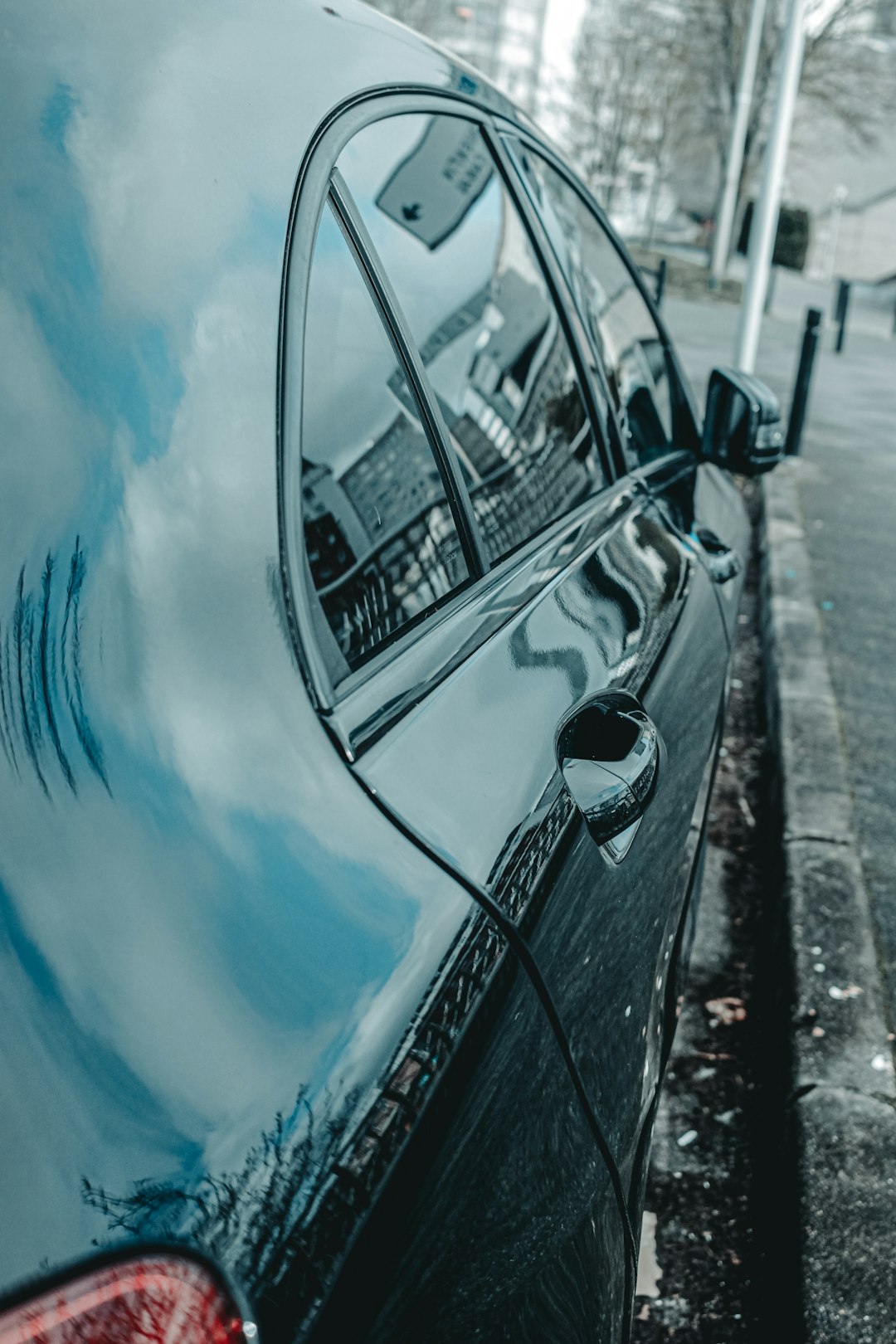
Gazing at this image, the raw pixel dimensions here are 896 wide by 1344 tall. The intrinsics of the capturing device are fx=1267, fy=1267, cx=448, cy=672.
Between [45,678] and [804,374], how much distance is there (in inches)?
328

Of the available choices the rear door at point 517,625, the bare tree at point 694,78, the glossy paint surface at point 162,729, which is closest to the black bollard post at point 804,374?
the rear door at point 517,625

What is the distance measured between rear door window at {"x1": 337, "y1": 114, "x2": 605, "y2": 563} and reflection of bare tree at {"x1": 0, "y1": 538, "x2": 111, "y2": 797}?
0.66 m

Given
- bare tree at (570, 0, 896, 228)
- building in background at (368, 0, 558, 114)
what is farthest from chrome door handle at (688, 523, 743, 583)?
building in background at (368, 0, 558, 114)

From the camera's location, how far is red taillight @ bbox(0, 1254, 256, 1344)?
2.30ft

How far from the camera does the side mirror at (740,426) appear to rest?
116 inches

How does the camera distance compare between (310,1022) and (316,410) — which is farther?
(316,410)

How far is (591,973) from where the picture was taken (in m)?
1.31

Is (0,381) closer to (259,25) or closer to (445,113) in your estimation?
(259,25)

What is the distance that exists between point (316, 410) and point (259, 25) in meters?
0.42

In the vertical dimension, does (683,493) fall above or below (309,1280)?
above

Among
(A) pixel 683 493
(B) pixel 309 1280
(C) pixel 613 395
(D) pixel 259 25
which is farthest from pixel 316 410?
(A) pixel 683 493

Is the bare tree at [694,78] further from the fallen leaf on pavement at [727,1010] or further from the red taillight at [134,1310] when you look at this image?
the red taillight at [134,1310]

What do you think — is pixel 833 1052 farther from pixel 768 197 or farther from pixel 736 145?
pixel 736 145

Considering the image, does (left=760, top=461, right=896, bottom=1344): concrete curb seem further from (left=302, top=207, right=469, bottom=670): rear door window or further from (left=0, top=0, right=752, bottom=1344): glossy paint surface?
(left=302, top=207, right=469, bottom=670): rear door window
